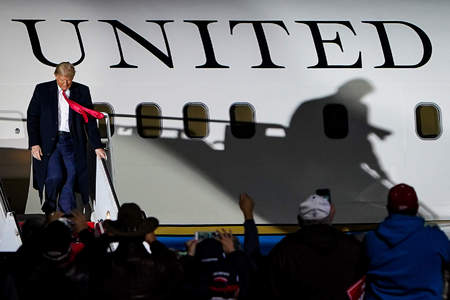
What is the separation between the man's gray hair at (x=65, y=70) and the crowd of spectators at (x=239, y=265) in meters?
3.90

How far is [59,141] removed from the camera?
33.6 feet

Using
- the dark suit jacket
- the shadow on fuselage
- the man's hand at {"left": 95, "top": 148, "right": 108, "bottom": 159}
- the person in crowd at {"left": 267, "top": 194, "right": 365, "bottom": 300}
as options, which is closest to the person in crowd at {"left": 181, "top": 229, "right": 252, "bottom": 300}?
the person in crowd at {"left": 267, "top": 194, "right": 365, "bottom": 300}

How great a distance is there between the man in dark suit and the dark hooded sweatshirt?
14.5 feet

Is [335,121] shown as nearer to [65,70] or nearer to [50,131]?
[65,70]

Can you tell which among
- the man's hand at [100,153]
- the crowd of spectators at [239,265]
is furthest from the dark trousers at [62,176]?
the crowd of spectators at [239,265]

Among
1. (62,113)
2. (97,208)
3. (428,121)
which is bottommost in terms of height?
(97,208)

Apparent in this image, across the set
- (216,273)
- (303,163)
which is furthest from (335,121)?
(216,273)

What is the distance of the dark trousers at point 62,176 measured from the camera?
33.6 feet

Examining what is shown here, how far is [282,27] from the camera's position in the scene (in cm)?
1133

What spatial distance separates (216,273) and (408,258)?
5.28 feet

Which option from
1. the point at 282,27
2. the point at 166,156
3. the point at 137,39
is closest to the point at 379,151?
the point at 282,27

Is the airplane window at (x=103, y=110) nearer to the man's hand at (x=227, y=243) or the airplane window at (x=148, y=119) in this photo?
the airplane window at (x=148, y=119)

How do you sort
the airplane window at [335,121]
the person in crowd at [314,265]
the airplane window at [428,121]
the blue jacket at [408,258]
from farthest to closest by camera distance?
the airplane window at [428,121] < the airplane window at [335,121] < the blue jacket at [408,258] < the person in crowd at [314,265]

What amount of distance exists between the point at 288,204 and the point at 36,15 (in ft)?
14.6
